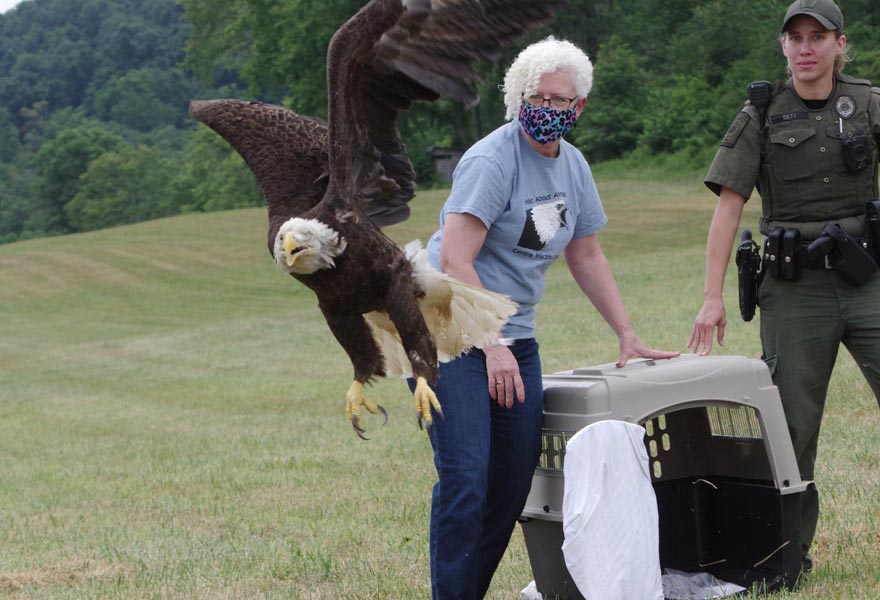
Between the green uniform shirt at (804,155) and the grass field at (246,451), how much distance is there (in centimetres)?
138

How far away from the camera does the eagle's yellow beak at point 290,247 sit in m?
3.70

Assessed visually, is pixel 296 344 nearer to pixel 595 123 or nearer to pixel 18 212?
pixel 595 123

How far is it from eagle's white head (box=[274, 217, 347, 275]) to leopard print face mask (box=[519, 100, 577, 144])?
0.75 m

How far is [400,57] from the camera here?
4129 millimetres

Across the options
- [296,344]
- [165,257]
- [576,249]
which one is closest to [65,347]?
[296,344]

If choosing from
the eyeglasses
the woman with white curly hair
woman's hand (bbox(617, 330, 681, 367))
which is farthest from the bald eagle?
woman's hand (bbox(617, 330, 681, 367))

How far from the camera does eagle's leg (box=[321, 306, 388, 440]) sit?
13.7ft

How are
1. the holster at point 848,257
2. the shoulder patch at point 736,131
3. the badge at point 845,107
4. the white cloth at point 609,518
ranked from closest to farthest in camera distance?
the white cloth at point 609,518
the holster at point 848,257
the badge at point 845,107
the shoulder patch at point 736,131

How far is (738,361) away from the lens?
436 cm

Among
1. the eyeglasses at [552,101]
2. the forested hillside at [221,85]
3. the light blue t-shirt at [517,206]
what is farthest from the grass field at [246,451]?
the forested hillside at [221,85]

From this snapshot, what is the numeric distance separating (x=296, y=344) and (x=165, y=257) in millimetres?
16750

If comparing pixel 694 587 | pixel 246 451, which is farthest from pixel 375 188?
pixel 246 451

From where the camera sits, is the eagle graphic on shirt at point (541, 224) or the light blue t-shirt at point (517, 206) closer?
the light blue t-shirt at point (517, 206)

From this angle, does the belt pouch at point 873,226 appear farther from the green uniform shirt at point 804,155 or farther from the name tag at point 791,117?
the name tag at point 791,117
